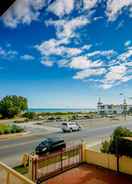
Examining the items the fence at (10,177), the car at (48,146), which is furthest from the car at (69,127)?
the fence at (10,177)

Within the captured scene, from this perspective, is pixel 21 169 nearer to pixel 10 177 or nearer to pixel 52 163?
pixel 52 163

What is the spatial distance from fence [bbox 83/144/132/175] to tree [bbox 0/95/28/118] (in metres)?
43.3

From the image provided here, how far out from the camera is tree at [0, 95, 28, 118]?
182ft

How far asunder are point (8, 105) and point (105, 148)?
43.6 metres

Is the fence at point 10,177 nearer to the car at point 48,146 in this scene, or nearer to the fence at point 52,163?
the fence at point 52,163

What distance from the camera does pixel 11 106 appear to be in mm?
55562

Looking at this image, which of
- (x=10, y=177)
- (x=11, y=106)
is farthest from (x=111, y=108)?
(x=10, y=177)

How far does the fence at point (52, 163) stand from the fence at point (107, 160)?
2.05ft

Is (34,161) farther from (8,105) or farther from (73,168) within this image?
(8,105)

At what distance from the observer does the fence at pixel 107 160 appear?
12797 mm

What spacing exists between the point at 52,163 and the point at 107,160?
138 inches

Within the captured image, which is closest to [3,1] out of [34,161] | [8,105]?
[34,161]

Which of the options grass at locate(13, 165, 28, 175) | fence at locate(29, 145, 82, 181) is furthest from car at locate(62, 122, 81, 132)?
grass at locate(13, 165, 28, 175)

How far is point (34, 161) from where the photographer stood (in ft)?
39.7
